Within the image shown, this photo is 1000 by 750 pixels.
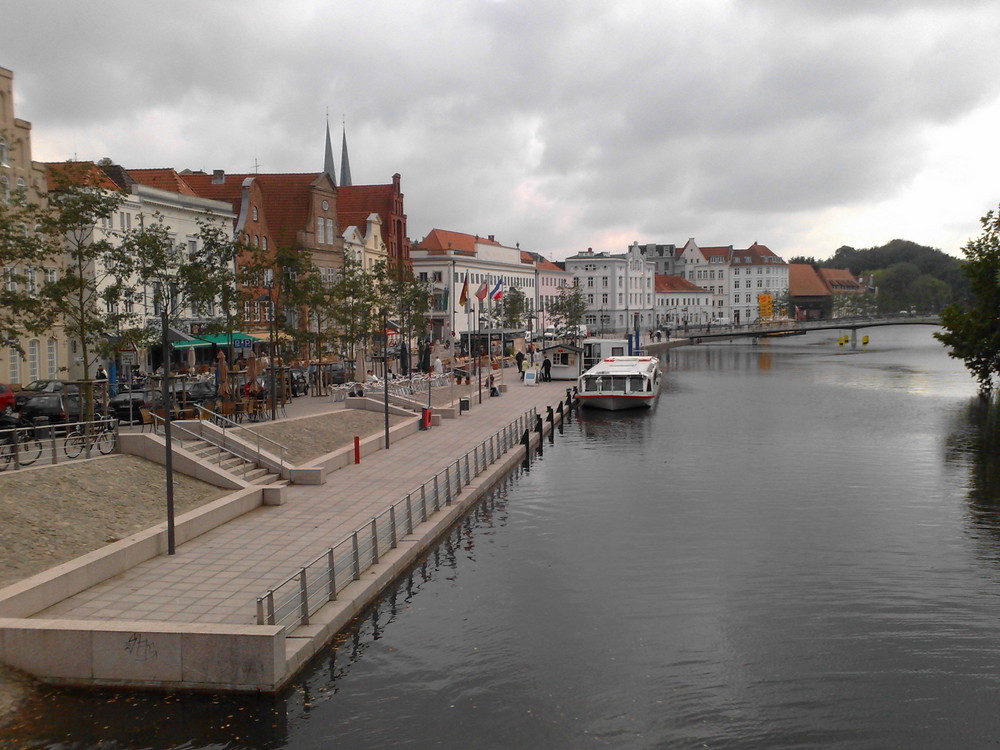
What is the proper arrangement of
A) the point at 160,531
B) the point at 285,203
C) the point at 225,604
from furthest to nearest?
the point at 285,203
the point at 160,531
the point at 225,604

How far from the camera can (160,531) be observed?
61.2ft

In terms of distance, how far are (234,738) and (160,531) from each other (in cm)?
738

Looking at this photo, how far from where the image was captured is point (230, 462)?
25.6 meters

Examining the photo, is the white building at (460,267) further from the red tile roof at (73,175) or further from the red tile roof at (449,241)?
the red tile roof at (73,175)

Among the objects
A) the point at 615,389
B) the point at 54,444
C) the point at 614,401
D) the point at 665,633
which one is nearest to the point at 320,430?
the point at 54,444

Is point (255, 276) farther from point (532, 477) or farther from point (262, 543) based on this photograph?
point (262, 543)

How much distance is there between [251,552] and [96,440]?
23.6 ft

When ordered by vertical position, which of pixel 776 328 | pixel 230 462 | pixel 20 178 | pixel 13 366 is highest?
pixel 20 178

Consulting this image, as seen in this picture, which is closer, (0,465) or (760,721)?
(760,721)

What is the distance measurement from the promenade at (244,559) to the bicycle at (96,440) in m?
4.17

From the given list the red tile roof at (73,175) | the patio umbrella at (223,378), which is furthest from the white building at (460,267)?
the red tile roof at (73,175)

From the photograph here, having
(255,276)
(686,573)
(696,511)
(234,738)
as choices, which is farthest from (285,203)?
(234,738)

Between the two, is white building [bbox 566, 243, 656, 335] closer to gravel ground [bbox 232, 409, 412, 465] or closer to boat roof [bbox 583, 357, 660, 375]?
boat roof [bbox 583, 357, 660, 375]

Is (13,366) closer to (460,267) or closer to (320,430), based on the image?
(320,430)
